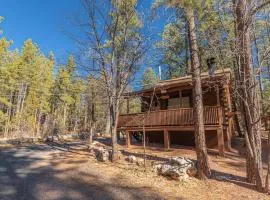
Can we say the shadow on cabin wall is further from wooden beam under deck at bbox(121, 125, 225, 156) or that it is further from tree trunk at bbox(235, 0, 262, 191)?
tree trunk at bbox(235, 0, 262, 191)

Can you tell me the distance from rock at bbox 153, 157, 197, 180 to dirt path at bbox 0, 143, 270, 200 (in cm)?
33

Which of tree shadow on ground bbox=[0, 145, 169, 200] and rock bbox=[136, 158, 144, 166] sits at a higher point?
rock bbox=[136, 158, 144, 166]

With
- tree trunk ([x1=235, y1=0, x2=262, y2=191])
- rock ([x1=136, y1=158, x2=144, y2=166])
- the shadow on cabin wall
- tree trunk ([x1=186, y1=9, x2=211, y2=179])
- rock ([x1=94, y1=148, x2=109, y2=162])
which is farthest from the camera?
the shadow on cabin wall

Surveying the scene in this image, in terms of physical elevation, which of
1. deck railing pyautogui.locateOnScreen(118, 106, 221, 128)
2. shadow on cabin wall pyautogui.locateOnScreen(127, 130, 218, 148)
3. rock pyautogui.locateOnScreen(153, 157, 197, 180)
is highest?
deck railing pyautogui.locateOnScreen(118, 106, 221, 128)

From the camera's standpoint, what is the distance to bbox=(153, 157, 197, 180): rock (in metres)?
8.91

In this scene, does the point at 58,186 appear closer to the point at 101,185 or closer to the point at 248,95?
the point at 101,185

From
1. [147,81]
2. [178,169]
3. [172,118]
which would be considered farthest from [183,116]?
[178,169]

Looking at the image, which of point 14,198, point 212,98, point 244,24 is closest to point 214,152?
point 212,98

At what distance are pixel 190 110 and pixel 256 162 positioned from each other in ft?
22.3

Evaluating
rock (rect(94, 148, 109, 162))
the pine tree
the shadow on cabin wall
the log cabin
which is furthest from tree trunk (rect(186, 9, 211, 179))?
the shadow on cabin wall

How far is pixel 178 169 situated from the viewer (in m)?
9.00

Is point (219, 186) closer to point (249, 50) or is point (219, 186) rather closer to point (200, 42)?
point (249, 50)

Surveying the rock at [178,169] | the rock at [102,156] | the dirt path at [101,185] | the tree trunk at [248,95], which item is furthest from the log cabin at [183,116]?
the tree trunk at [248,95]

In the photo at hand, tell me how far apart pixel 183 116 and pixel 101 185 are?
312 inches
